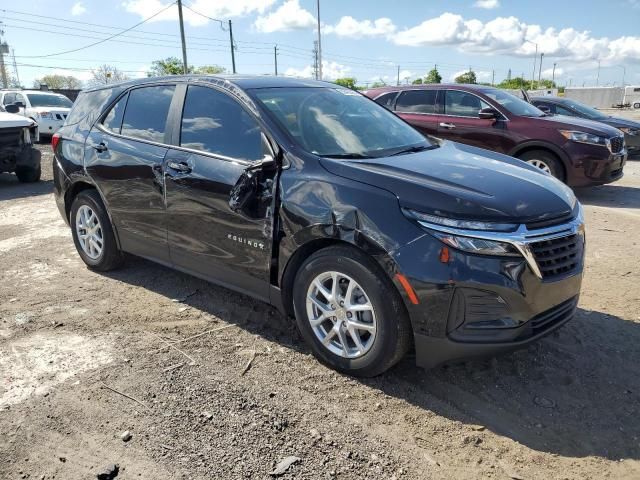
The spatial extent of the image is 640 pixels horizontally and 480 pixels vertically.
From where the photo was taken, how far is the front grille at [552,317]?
9.31 ft

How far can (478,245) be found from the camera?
266 centimetres

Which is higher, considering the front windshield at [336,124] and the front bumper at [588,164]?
the front windshield at [336,124]

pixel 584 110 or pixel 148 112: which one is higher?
pixel 148 112

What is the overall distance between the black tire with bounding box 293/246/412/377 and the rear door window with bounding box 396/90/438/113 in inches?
266

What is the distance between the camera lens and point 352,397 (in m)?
3.01

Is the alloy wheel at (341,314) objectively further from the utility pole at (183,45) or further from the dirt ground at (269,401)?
the utility pole at (183,45)

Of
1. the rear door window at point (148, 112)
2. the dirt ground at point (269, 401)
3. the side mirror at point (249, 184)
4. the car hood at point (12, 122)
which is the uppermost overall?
the rear door window at point (148, 112)

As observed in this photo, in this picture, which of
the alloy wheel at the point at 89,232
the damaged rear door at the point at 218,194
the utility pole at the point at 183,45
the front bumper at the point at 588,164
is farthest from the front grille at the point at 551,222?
the utility pole at the point at 183,45

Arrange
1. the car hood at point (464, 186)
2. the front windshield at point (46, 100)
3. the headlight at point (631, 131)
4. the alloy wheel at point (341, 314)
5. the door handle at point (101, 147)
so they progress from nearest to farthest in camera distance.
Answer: the car hood at point (464, 186)
the alloy wheel at point (341, 314)
the door handle at point (101, 147)
the headlight at point (631, 131)
the front windshield at point (46, 100)

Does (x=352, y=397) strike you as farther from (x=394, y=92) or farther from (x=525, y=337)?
(x=394, y=92)

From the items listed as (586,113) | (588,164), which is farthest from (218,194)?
(586,113)

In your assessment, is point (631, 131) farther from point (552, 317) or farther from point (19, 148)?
point (19, 148)

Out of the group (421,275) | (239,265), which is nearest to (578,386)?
(421,275)

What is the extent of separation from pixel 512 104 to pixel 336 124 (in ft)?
19.9
